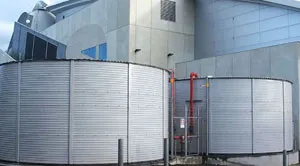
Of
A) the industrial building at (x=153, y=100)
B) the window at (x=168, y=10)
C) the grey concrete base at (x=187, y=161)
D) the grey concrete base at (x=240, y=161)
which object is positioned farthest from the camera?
the window at (x=168, y=10)

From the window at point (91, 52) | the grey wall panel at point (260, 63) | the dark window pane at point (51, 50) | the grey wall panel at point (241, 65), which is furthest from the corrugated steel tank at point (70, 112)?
the dark window pane at point (51, 50)

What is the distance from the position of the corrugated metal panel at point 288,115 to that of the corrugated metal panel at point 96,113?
8999 mm

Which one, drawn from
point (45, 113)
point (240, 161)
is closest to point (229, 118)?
point (240, 161)

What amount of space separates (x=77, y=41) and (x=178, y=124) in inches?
939

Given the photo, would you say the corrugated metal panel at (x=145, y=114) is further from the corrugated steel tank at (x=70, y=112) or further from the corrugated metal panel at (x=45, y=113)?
the corrugated metal panel at (x=45, y=113)

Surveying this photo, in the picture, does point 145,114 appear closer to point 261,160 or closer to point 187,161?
point 187,161

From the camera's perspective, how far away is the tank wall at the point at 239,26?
92.1ft

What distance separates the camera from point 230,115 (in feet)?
57.2

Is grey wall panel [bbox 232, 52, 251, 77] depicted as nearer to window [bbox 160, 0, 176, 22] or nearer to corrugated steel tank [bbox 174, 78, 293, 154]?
corrugated steel tank [bbox 174, 78, 293, 154]

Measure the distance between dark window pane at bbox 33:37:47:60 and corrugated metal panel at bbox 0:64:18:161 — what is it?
2990 cm

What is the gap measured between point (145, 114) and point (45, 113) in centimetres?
301

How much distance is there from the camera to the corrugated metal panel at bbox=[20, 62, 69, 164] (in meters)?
12.4

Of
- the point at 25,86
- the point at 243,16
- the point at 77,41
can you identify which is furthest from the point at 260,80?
the point at 77,41

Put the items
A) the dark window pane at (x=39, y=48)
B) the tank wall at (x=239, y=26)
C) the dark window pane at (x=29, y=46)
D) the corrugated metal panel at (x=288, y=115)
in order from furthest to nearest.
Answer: the dark window pane at (x=29, y=46), the dark window pane at (x=39, y=48), the tank wall at (x=239, y=26), the corrugated metal panel at (x=288, y=115)
